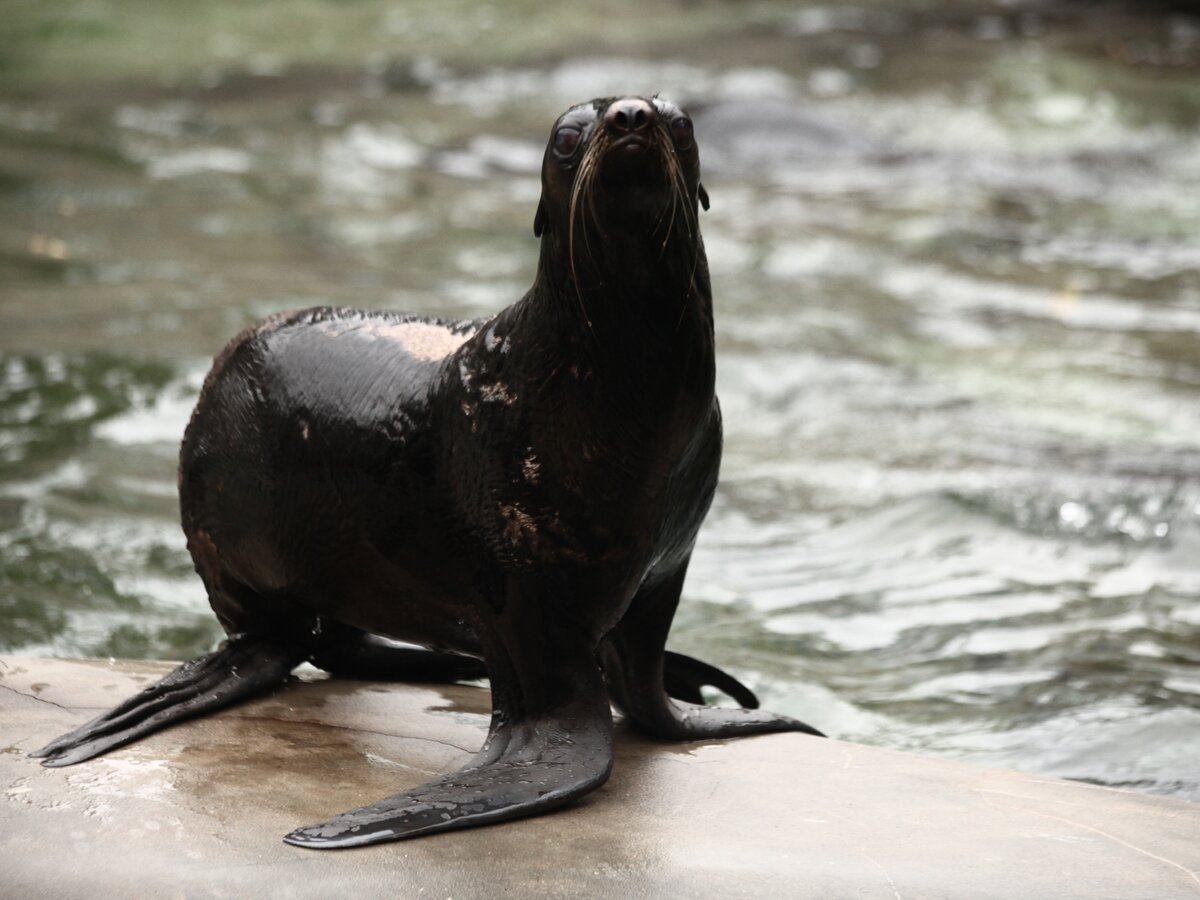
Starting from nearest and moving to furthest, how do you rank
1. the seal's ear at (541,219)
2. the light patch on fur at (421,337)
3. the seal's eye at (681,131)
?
the seal's eye at (681,131)
the seal's ear at (541,219)
the light patch on fur at (421,337)

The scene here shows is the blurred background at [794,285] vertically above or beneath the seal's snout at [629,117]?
beneath

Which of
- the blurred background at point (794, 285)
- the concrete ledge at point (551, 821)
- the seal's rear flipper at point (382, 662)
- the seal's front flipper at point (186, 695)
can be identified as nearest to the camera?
the concrete ledge at point (551, 821)

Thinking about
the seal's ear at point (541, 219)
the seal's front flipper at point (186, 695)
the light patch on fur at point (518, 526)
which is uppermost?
the seal's ear at point (541, 219)

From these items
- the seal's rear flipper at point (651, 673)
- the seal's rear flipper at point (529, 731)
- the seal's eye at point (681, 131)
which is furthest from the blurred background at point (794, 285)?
the seal's eye at point (681, 131)

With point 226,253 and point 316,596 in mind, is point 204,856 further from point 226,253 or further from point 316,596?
point 226,253

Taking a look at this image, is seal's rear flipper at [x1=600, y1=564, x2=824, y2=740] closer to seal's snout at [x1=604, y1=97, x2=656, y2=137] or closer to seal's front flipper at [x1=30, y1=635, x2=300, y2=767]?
seal's front flipper at [x1=30, y1=635, x2=300, y2=767]

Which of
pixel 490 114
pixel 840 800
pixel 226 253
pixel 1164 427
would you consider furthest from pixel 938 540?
pixel 490 114

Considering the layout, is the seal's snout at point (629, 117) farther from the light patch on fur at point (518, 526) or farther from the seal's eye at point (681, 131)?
the light patch on fur at point (518, 526)

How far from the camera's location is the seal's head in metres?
3.12

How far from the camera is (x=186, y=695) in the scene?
12.7 feet

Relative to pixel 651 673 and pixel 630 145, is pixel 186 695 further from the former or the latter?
pixel 630 145

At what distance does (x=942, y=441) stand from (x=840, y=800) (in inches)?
172

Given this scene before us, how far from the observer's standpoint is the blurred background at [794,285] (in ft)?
18.8

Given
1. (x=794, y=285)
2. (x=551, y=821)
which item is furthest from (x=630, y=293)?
(x=794, y=285)
